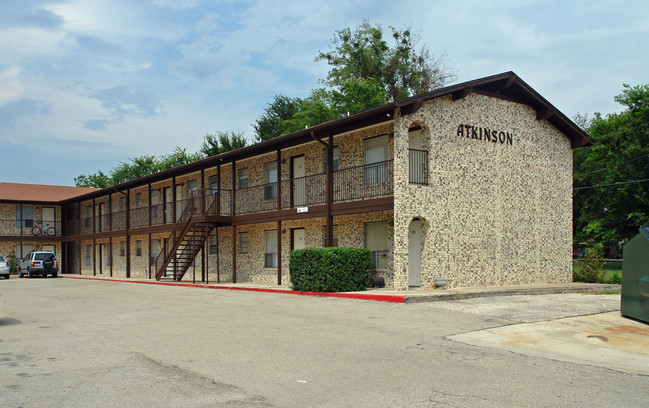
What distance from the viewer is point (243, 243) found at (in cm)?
2747

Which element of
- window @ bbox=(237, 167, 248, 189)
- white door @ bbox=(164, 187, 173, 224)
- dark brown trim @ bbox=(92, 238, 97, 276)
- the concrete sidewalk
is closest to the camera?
the concrete sidewalk

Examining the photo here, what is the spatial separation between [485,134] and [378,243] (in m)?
5.31

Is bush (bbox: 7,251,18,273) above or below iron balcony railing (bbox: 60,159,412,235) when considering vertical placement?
below

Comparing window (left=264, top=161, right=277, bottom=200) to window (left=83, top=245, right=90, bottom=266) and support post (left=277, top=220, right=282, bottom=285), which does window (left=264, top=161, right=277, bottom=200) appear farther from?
window (left=83, top=245, right=90, bottom=266)

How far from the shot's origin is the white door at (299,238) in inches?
937

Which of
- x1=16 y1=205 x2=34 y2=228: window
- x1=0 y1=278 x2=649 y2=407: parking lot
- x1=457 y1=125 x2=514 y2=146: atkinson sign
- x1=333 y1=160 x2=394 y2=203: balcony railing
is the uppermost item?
x1=457 y1=125 x2=514 y2=146: atkinson sign

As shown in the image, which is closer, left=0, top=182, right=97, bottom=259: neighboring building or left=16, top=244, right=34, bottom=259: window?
left=0, top=182, right=97, bottom=259: neighboring building

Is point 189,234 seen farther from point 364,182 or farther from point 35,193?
point 35,193

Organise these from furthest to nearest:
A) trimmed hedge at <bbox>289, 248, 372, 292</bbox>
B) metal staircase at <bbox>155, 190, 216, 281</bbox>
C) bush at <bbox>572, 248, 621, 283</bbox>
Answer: metal staircase at <bbox>155, 190, 216, 281</bbox>, bush at <bbox>572, 248, 621, 283</bbox>, trimmed hedge at <bbox>289, 248, 372, 292</bbox>

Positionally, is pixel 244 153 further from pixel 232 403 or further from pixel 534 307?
pixel 232 403

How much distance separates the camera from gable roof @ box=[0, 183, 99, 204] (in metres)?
47.3

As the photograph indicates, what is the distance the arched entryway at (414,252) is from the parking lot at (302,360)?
4326 millimetres

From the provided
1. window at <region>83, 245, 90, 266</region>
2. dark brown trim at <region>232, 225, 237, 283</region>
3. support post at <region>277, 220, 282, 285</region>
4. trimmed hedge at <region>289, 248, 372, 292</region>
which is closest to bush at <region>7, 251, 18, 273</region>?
window at <region>83, 245, 90, 266</region>

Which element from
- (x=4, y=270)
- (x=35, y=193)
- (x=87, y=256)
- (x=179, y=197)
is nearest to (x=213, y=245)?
(x=179, y=197)
